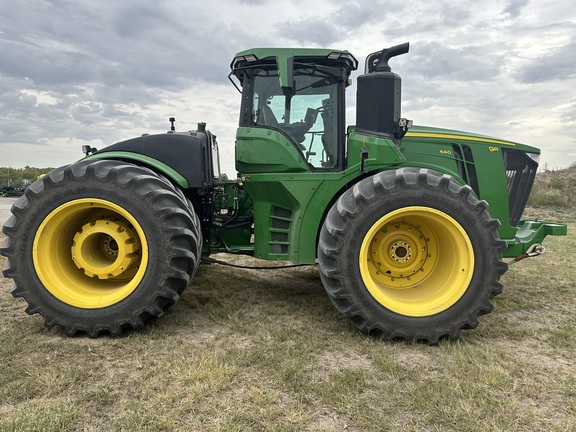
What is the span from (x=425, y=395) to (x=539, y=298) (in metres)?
3.12

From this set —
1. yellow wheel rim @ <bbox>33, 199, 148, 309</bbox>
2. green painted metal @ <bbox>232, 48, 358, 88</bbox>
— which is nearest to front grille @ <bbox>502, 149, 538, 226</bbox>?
green painted metal @ <bbox>232, 48, 358, 88</bbox>

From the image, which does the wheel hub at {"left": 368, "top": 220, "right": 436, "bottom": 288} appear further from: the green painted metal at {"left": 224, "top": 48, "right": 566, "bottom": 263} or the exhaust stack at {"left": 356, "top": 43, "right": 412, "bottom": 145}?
the exhaust stack at {"left": 356, "top": 43, "right": 412, "bottom": 145}

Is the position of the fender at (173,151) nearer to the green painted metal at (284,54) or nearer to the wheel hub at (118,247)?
the wheel hub at (118,247)

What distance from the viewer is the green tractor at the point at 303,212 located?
139 inches

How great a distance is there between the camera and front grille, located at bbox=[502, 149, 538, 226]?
465cm

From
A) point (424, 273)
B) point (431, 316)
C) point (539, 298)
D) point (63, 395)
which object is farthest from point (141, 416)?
point (539, 298)

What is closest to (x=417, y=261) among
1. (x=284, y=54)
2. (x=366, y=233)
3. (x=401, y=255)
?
(x=401, y=255)

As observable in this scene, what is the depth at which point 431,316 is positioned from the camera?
3.51m

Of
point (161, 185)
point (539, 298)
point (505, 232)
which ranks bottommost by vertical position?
point (539, 298)

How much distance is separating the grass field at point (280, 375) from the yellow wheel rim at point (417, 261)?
404mm

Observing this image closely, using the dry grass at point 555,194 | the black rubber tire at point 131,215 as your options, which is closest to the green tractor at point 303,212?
the black rubber tire at point 131,215

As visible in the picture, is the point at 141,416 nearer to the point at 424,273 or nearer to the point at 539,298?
the point at 424,273

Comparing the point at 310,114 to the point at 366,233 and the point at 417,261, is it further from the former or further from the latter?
the point at 417,261

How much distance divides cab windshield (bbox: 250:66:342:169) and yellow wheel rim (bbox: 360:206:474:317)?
978mm
